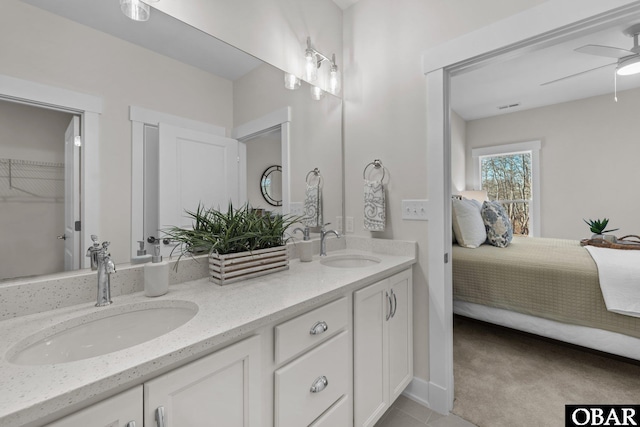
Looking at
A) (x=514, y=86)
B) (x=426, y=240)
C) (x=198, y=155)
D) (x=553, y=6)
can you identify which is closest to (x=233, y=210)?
(x=198, y=155)

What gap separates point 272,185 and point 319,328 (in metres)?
0.85

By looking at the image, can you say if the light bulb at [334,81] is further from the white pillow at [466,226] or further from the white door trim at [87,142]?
the white pillow at [466,226]

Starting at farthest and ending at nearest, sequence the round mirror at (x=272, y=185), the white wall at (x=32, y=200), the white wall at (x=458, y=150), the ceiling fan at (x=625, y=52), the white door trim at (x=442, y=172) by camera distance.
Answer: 1. the white wall at (x=458, y=150)
2. the ceiling fan at (x=625, y=52)
3. the round mirror at (x=272, y=185)
4. the white door trim at (x=442, y=172)
5. the white wall at (x=32, y=200)

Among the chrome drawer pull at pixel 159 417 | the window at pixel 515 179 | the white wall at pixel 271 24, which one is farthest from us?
the window at pixel 515 179

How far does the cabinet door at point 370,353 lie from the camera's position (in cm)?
121

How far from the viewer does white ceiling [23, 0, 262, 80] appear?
93cm

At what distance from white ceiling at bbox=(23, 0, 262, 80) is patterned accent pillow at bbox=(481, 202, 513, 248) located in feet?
9.03

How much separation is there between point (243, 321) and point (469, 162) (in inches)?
197

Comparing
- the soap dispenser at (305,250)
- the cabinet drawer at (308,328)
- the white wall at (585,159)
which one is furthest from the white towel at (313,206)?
the white wall at (585,159)

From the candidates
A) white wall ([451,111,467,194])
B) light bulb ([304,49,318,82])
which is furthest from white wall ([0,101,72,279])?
white wall ([451,111,467,194])

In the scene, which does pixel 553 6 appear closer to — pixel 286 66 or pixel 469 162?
pixel 286 66

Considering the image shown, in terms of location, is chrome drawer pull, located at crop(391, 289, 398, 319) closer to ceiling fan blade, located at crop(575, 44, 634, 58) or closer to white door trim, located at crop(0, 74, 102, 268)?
white door trim, located at crop(0, 74, 102, 268)

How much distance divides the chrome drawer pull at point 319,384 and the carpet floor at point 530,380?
102cm

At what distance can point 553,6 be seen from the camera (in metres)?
1.22
